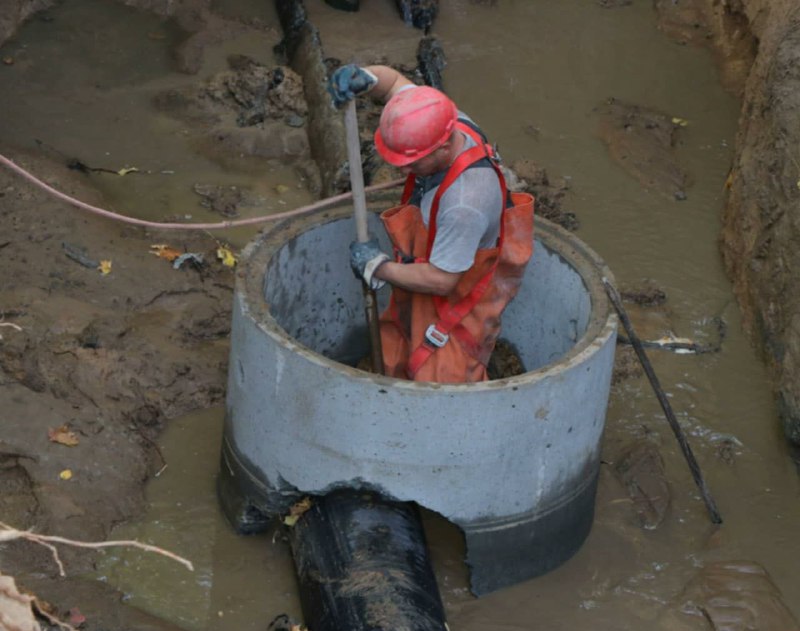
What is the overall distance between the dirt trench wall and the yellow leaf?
102 inches

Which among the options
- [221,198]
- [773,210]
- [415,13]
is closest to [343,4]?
[415,13]

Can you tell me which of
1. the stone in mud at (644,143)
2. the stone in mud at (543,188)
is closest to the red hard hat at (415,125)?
the stone in mud at (543,188)

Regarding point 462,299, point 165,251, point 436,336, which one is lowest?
point 165,251

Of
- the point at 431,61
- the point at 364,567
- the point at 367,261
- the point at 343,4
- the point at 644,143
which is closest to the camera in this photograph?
the point at 364,567

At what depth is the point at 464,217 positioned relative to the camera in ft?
14.0

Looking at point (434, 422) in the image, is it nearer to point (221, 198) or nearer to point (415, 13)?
point (221, 198)

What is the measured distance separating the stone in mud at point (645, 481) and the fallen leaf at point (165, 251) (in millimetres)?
2400

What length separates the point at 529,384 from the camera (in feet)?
13.5

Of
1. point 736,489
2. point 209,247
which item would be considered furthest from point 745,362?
point 209,247

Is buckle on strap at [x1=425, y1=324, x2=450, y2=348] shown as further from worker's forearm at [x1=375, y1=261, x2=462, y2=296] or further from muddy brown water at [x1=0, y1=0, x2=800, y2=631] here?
muddy brown water at [x1=0, y1=0, x2=800, y2=631]

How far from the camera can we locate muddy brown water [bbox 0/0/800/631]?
15.3 feet

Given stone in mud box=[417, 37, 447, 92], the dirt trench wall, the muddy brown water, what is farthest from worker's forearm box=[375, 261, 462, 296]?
stone in mud box=[417, 37, 447, 92]

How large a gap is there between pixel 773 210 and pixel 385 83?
2.28m

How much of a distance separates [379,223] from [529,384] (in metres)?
1.29
